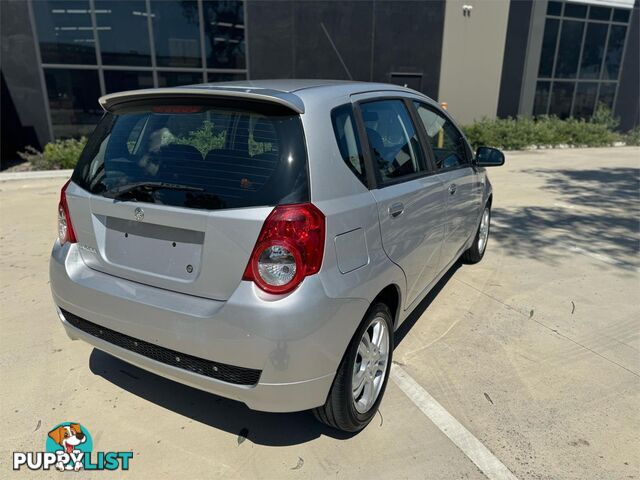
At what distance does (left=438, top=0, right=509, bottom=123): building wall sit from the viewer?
50.8ft

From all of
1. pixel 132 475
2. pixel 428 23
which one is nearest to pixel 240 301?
pixel 132 475

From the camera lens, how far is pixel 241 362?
6.95 feet

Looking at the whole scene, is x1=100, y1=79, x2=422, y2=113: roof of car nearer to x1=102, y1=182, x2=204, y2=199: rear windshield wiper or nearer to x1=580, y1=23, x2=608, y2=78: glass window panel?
x1=102, y1=182, x2=204, y2=199: rear windshield wiper

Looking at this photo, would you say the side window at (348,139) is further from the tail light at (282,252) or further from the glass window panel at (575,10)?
the glass window panel at (575,10)

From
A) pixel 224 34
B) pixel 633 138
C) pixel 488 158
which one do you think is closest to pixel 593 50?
pixel 633 138

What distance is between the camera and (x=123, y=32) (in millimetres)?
12016

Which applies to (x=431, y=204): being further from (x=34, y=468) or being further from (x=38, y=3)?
(x=38, y=3)

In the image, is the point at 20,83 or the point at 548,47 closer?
the point at 20,83

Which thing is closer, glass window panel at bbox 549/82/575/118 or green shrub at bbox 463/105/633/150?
green shrub at bbox 463/105/633/150

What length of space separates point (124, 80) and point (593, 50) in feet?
56.9

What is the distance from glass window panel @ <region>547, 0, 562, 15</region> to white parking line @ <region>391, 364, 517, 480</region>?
1824 cm

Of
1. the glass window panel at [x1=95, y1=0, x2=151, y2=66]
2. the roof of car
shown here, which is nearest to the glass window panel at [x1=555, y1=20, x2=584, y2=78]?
the glass window panel at [x1=95, y1=0, x2=151, y2=66]

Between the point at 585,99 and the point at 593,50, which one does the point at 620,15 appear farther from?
the point at 585,99

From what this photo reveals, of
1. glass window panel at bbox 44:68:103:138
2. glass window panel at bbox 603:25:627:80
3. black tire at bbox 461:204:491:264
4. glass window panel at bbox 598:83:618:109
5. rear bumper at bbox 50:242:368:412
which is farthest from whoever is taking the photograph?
glass window panel at bbox 598:83:618:109
